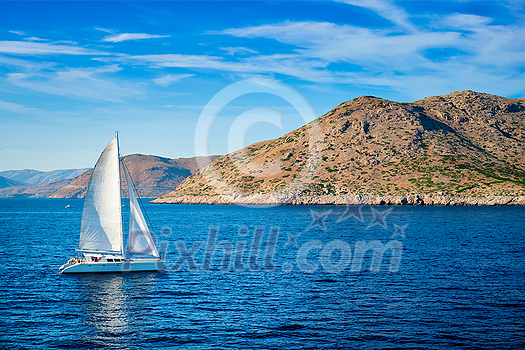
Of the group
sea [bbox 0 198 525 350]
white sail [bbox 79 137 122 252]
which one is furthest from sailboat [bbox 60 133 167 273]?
sea [bbox 0 198 525 350]

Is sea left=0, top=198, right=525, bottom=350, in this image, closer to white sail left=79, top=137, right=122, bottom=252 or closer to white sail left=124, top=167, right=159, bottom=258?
white sail left=124, top=167, right=159, bottom=258

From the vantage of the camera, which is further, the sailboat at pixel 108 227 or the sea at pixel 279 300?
the sailboat at pixel 108 227

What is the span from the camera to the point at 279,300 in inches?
1446

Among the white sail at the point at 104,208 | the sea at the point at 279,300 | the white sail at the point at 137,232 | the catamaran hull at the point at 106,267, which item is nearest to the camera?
the sea at the point at 279,300

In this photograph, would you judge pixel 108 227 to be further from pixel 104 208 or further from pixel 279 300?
pixel 279 300

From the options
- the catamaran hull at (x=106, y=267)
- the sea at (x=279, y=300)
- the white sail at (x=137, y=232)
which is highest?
the white sail at (x=137, y=232)

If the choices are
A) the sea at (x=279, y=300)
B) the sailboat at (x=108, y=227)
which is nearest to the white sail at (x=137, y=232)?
the sailboat at (x=108, y=227)

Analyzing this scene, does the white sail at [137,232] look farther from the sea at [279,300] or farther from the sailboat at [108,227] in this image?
the sea at [279,300]

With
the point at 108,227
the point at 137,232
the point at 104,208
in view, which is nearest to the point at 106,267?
the point at 108,227

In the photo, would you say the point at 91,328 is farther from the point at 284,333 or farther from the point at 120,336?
the point at 284,333

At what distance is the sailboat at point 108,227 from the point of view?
4622cm

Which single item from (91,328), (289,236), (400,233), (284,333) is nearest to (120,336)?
(91,328)

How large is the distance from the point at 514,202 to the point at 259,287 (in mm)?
160033

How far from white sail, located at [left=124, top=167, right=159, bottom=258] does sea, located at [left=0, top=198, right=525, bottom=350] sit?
315 centimetres
